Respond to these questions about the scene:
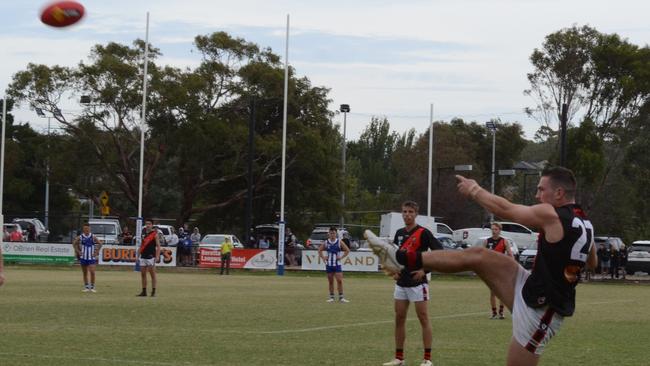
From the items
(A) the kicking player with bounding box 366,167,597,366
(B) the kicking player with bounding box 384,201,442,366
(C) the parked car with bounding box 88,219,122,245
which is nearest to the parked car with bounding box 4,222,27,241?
(C) the parked car with bounding box 88,219,122,245

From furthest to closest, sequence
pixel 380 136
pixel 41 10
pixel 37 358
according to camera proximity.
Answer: pixel 380 136
pixel 41 10
pixel 37 358

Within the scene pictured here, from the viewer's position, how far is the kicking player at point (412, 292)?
14742 millimetres

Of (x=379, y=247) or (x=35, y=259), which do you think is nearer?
(x=379, y=247)

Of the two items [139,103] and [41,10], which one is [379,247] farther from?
[139,103]

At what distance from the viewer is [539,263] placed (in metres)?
9.36

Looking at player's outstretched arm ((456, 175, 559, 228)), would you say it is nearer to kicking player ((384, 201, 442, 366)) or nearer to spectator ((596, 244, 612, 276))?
kicking player ((384, 201, 442, 366))

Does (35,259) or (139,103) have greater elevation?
(139,103)

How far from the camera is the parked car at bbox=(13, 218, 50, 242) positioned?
59.9 m

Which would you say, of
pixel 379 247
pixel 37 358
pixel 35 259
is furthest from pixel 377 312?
pixel 35 259

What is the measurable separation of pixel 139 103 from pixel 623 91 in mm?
29114

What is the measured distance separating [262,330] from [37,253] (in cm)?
3760

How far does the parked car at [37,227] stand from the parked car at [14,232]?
747mm

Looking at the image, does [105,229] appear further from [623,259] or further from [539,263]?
[539,263]

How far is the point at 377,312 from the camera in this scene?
83.7 feet
